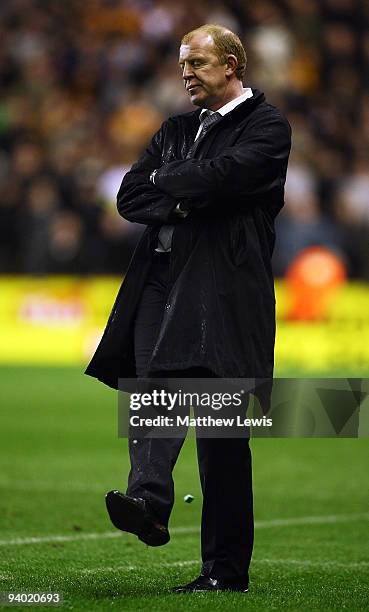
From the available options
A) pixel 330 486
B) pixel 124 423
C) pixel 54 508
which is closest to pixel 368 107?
pixel 330 486

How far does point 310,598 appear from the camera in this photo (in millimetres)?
5609

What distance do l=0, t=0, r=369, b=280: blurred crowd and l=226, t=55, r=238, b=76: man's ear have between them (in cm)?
1241

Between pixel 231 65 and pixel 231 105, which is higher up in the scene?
pixel 231 65

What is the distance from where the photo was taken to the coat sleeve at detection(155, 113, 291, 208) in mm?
5301

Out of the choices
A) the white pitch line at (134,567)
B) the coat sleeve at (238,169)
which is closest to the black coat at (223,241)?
the coat sleeve at (238,169)

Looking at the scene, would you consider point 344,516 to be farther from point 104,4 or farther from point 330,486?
point 104,4

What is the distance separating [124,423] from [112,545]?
1548 mm

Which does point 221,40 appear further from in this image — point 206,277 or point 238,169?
point 206,277

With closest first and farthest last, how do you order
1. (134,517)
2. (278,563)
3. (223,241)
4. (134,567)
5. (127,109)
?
(134,517) → (223,241) → (134,567) → (278,563) → (127,109)

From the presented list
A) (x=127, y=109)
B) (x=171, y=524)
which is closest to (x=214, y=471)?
(x=171, y=524)

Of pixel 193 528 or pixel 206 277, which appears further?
pixel 193 528

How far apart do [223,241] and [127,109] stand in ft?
51.1

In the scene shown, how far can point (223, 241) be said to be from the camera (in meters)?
5.35

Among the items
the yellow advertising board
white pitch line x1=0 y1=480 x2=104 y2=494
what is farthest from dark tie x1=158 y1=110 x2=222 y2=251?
the yellow advertising board
